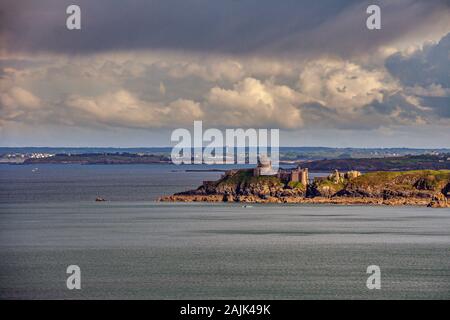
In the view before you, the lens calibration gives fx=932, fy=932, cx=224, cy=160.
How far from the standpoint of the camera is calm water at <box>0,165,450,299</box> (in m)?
84.6

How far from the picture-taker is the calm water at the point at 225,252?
84625 mm

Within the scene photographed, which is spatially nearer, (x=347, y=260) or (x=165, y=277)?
(x=165, y=277)

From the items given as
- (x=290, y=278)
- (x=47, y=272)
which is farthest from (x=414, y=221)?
(x=47, y=272)

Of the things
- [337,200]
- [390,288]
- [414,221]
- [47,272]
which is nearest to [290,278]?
[390,288]

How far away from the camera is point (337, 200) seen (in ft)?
644

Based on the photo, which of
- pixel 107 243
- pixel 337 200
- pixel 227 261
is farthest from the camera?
pixel 337 200

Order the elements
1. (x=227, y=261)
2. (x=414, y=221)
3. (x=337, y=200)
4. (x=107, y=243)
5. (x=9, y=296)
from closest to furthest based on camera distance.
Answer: (x=9, y=296), (x=227, y=261), (x=107, y=243), (x=414, y=221), (x=337, y=200)

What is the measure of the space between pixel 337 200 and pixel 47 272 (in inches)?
4347

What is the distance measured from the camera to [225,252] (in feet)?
368
